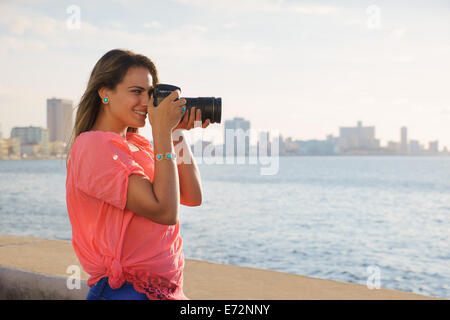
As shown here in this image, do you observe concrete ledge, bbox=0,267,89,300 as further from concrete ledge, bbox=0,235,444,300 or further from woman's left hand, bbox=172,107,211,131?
woman's left hand, bbox=172,107,211,131

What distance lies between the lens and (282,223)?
80.8ft

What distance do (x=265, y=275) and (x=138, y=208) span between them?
344cm

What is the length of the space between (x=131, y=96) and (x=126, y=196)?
1.03 ft

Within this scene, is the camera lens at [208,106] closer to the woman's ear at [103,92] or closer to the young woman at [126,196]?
the young woman at [126,196]

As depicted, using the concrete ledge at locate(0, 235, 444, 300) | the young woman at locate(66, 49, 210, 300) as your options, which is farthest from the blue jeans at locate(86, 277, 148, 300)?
the concrete ledge at locate(0, 235, 444, 300)

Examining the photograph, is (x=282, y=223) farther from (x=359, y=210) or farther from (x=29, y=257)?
(x=29, y=257)

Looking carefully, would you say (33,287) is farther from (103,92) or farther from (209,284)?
(103,92)

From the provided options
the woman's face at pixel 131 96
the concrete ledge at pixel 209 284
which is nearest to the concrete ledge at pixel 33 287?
the concrete ledge at pixel 209 284

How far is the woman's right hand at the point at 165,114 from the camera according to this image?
52.0 inches

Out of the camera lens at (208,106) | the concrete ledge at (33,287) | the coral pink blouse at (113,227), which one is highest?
the camera lens at (208,106)

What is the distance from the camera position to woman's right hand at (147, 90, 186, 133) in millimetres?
1320

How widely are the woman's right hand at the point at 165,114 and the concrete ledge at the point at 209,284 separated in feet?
6.01
